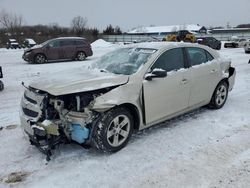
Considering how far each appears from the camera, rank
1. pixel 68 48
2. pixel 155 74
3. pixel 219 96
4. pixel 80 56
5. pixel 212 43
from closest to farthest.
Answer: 1. pixel 155 74
2. pixel 219 96
3. pixel 68 48
4. pixel 80 56
5. pixel 212 43

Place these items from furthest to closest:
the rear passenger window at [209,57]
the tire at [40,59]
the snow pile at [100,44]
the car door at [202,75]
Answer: the snow pile at [100,44], the tire at [40,59], the rear passenger window at [209,57], the car door at [202,75]

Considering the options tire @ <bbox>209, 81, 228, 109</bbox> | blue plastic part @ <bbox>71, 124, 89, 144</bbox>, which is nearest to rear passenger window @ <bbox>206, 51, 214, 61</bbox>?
tire @ <bbox>209, 81, 228, 109</bbox>

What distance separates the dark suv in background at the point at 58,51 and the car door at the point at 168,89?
536 inches

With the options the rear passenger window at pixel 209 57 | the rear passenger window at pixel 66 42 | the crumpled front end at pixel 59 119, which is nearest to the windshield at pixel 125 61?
the crumpled front end at pixel 59 119

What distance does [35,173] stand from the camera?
12.9 ft

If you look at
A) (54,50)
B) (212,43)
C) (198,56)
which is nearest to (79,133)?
(198,56)

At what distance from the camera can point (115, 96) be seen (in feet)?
14.1

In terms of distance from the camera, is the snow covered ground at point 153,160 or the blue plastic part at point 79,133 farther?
the blue plastic part at point 79,133

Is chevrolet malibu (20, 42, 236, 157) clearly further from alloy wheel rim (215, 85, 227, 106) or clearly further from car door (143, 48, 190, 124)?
alloy wheel rim (215, 85, 227, 106)

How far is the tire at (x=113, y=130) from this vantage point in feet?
13.8

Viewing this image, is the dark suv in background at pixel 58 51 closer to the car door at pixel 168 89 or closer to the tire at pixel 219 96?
the tire at pixel 219 96

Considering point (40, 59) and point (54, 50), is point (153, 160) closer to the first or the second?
point (40, 59)

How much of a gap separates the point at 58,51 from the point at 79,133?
581 inches

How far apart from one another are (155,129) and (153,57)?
1346mm
